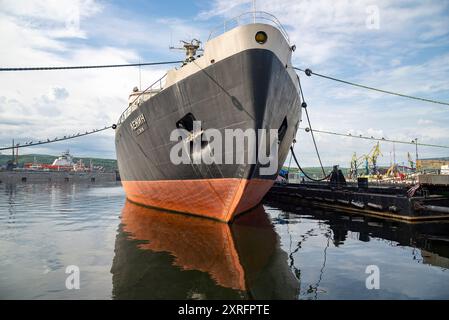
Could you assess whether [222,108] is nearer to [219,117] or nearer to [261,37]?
[219,117]

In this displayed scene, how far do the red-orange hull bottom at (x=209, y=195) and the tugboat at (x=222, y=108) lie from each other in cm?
4

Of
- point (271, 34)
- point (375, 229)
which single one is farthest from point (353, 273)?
point (271, 34)

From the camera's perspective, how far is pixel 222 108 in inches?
450

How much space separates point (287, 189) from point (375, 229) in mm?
12271

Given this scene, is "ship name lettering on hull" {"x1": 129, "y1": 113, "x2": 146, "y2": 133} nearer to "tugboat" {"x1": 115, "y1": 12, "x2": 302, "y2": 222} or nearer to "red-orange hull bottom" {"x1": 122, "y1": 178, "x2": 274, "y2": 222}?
"tugboat" {"x1": 115, "y1": 12, "x2": 302, "y2": 222}

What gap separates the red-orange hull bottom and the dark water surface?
60 centimetres

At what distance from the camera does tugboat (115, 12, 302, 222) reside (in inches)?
427

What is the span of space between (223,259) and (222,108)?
5718mm

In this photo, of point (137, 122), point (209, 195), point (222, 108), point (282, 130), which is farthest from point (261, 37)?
point (137, 122)

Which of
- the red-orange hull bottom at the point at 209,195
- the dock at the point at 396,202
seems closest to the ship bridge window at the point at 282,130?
the red-orange hull bottom at the point at 209,195

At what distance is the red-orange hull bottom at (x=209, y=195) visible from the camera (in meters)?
11.5

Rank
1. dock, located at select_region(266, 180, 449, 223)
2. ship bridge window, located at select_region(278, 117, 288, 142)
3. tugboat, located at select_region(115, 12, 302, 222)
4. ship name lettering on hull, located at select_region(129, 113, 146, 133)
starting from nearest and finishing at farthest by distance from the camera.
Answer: tugboat, located at select_region(115, 12, 302, 222) → dock, located at select_region(266, 180, 449, 223) → ship bridge window, located at select_region(278, 117, 288, 142) → ship name lettering on hull, located at select_region(129, 113, 146, 133)

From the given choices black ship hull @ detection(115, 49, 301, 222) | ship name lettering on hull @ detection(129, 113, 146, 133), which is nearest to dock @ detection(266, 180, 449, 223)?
black ship hull @ detection(115, 49, 301, 222)

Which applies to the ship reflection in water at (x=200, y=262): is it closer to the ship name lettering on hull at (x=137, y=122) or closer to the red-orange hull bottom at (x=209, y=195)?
the red-orange hull bottom at (x=209, y=195)
